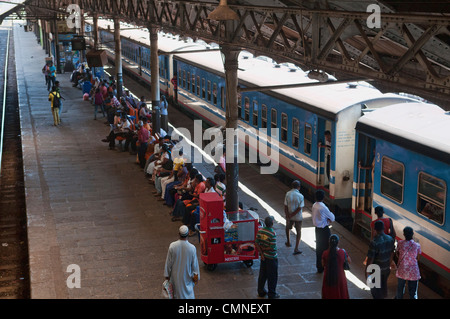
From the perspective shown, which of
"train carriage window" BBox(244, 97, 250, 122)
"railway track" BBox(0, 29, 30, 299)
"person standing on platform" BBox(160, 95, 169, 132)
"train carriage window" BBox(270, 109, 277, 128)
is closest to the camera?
"railway track" BBox(0, 29, 30, 299)

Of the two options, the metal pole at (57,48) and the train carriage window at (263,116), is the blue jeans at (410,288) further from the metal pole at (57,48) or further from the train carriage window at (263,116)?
the metal pole at (57,48)

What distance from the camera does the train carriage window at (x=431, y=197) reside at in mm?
10008

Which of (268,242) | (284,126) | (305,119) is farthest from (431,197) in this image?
(284,126)

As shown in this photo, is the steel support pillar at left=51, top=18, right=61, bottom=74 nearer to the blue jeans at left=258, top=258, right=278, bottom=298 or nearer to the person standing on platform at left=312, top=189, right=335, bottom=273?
the person standing on platform at left=312, top=189, right=335, bottom=273

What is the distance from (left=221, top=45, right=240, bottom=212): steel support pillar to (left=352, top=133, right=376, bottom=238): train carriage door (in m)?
2.52

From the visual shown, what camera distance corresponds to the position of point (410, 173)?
35.5 ft

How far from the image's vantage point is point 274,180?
1770cm

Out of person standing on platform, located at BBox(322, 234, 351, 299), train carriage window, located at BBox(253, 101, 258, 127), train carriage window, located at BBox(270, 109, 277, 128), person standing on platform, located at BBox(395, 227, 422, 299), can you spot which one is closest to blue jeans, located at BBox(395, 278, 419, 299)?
person standing on platform, located at BBox(395, 227, 422, 299)

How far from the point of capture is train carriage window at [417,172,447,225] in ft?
32.8

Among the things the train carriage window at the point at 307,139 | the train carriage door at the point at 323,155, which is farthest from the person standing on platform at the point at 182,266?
the train carriage window at the point at 307,139

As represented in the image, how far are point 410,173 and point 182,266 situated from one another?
4557 millimetres

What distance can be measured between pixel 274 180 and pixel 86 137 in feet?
31.0

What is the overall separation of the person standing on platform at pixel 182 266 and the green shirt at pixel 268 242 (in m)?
1.59

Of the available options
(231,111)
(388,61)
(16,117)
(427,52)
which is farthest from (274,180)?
(16,117)
